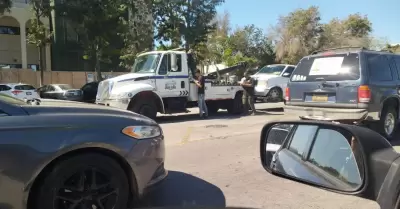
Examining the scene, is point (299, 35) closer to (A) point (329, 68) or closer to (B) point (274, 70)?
(B) point (274, 70)

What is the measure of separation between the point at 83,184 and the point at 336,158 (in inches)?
92.1

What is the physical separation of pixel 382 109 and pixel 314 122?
6.28m

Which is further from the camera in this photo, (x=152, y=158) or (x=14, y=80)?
(x=14, y=80)

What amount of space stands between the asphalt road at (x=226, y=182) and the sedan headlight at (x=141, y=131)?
2.09 feet

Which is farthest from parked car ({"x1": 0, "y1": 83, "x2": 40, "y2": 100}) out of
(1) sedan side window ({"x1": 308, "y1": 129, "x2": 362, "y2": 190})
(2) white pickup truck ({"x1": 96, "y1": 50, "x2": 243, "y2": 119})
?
(1) sedan side window ({"x1": 308, "y1": 129, "x2": 362, "y2": 190})

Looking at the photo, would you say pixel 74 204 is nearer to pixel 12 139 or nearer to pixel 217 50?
pixel 12 139

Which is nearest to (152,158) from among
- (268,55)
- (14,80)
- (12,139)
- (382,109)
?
(12,139)

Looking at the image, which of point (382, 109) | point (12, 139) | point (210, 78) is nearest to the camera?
point (12, 139)

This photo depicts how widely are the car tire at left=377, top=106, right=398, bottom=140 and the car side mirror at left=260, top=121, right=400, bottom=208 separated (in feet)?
19.2

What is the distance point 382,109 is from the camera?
8.05 metres

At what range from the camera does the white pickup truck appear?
11.7 meters

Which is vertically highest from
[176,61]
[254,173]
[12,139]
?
[176,61]

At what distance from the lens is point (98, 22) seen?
29109mm

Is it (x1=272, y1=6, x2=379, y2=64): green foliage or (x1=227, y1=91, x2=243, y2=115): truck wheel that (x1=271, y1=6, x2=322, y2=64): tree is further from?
(x1=227, y1=91, x2=243, y2=115): truck wheel
